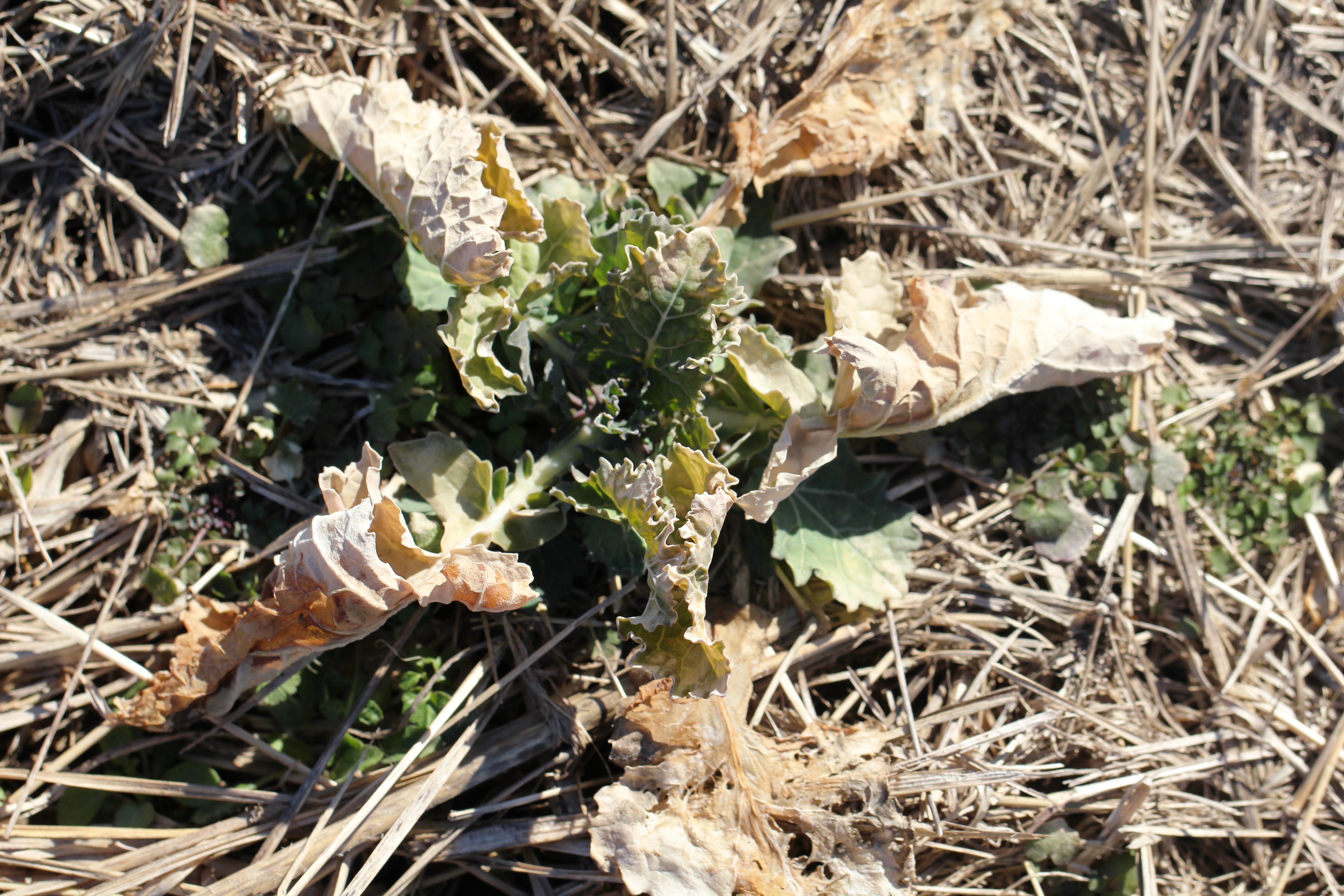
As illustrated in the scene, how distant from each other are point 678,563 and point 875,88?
6.15ft

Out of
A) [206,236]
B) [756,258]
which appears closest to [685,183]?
[756,258]

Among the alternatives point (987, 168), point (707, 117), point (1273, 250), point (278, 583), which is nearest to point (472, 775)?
point (278, 583)

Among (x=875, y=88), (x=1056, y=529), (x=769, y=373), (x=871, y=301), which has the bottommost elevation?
(x=1056, y=529)

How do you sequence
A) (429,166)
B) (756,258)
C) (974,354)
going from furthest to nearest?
(756,258) → (974,354) → (429,166)

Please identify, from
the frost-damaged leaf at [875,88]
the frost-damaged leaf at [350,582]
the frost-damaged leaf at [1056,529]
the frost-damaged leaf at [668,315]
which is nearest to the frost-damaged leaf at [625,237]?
the frost-damaged leaf at [668,315]

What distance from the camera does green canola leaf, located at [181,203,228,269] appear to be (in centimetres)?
279

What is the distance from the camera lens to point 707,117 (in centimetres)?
312

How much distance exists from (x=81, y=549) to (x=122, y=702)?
0.53m

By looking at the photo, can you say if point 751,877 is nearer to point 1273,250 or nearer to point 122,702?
point 122,702

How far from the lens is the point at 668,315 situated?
7.67ft

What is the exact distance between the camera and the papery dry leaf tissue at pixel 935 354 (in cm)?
227

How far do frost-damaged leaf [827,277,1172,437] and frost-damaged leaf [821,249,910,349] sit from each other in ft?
0.40

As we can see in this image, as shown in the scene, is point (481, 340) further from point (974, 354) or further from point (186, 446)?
point (974, 354)

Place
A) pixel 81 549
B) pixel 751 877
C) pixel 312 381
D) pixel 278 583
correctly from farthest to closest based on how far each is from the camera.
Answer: pixel 312 381 → pixel 81 549 → pixel 751 877 → pixel 278 583
